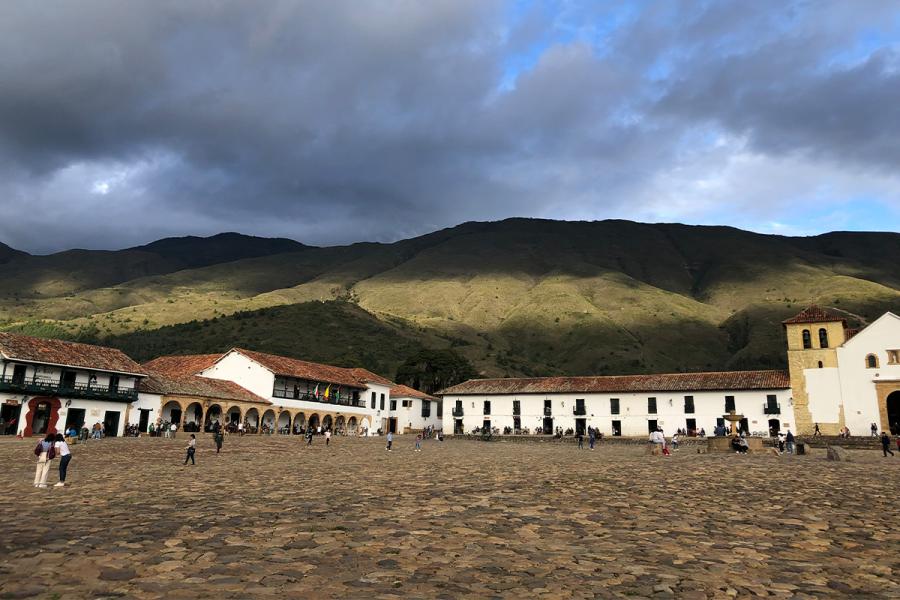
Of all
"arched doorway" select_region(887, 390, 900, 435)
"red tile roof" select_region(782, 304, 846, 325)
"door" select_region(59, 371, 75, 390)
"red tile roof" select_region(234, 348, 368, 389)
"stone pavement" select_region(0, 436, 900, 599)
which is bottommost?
"stone pavement" select_region(0, 436, 900, 599)

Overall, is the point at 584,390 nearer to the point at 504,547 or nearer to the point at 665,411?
the point at 665,411

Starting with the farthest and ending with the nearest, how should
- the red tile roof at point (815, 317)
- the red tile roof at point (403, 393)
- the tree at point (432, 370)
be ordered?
the tree at point (432, 370) < the red tile roof at point (403, 393) < the red tile roof at point (815, 317)

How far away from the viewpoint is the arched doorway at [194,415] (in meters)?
46.9

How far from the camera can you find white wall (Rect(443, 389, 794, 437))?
49.1 metres

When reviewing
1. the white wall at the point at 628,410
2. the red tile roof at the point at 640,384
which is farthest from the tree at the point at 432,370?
the white wall at the point at 628,410

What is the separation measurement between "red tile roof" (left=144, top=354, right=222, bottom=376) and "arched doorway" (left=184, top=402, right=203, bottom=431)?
7.33 meters

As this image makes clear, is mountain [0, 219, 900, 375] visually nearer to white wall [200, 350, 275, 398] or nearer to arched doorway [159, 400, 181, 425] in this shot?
white wall [200, 350, 275, 398]

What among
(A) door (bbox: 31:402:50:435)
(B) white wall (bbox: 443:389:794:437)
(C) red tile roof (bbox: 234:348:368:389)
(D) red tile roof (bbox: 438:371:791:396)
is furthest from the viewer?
(C) red tile roof (bbox: 234:348:368:389)

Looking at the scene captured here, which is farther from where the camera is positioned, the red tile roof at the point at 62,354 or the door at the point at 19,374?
the red tile roof at the point at 62,354

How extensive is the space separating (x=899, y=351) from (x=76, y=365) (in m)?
57.8

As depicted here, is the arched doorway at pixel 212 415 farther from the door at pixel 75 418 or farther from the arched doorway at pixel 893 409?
the arched doorway at pixel 893 409

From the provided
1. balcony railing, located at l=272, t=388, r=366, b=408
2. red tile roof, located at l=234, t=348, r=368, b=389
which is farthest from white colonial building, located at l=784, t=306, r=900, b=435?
red tile roof, located at l=234, t=348, r=368, b=389

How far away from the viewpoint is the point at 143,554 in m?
6.82

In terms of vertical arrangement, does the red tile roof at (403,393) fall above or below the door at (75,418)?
above
